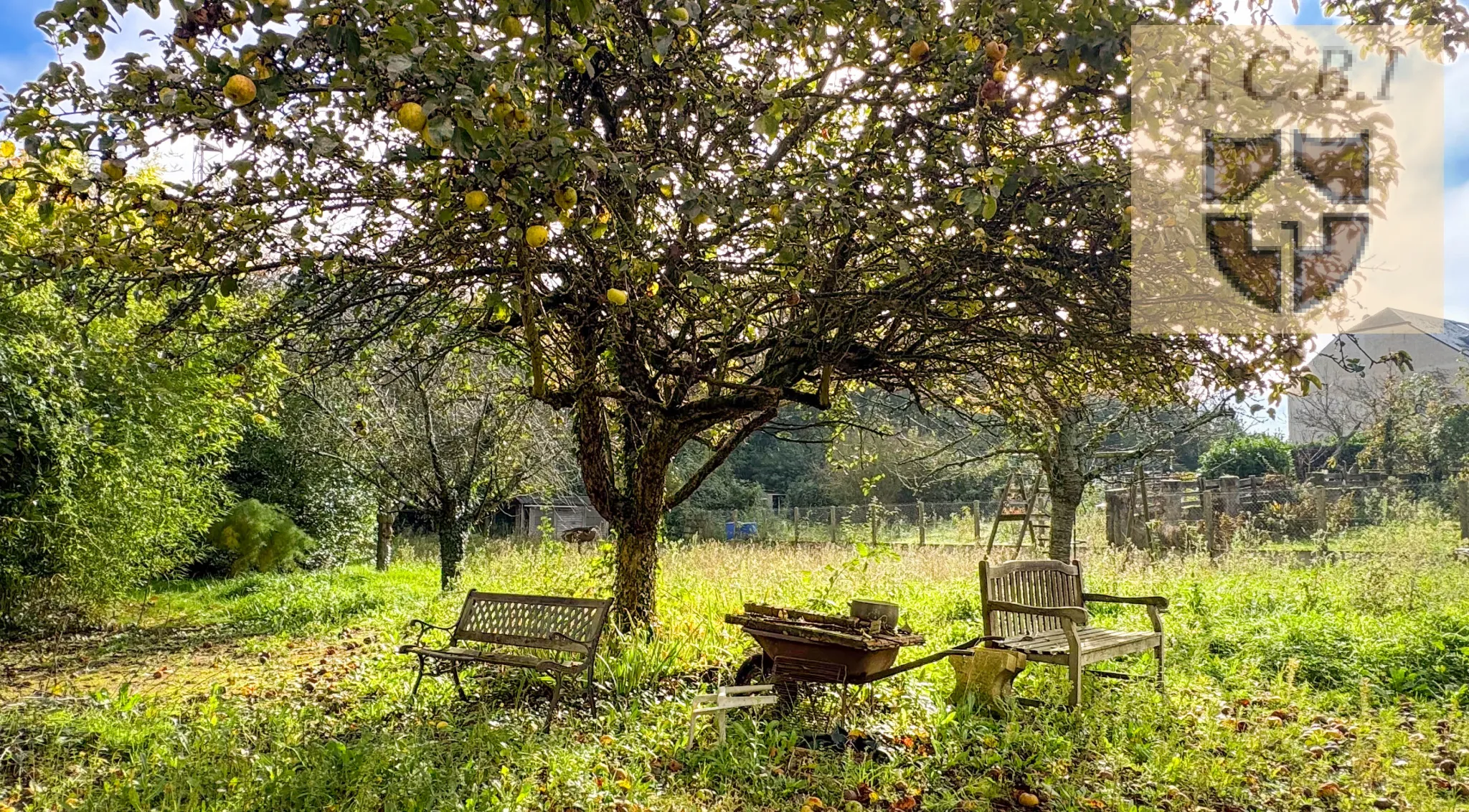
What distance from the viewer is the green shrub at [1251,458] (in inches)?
857

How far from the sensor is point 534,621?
518 cm

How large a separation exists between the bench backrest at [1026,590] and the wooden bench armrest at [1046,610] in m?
0.04

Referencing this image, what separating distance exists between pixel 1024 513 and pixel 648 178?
418 inches

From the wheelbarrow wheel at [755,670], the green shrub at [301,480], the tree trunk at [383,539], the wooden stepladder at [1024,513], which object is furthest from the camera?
the tree trunk at [383,539]

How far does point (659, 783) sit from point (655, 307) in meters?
2.36

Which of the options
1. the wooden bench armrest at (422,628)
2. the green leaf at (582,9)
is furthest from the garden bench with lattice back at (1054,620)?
the green leaf at (582,9)

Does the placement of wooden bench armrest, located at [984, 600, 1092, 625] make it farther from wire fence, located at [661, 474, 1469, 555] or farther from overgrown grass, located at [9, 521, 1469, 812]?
wire fence, located at [661, 474, 1469, 555]

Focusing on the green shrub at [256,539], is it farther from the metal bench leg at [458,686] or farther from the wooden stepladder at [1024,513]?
the wooden stepladder at [1024,513]

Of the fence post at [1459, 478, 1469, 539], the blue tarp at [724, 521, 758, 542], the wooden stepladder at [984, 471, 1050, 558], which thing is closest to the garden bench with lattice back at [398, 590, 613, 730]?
the wooden stepladder at [984, 471, 1050, 558]

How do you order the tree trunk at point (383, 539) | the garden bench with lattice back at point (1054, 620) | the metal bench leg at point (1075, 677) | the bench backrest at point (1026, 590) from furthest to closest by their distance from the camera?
the tree trunk at point (383, 539) → the bench backrest at point (1026, 590) → the garden bench with lattice back at point (1054, 620) → the metal bench leg at point (1075, 677)

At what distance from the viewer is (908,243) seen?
3650 mm

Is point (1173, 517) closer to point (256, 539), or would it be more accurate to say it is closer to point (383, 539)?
point (383, 539)

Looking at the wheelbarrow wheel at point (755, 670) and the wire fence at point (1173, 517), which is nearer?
the wheelbarrow wheel at point (755, 670)

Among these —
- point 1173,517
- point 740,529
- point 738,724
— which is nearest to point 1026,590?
point 738,724
